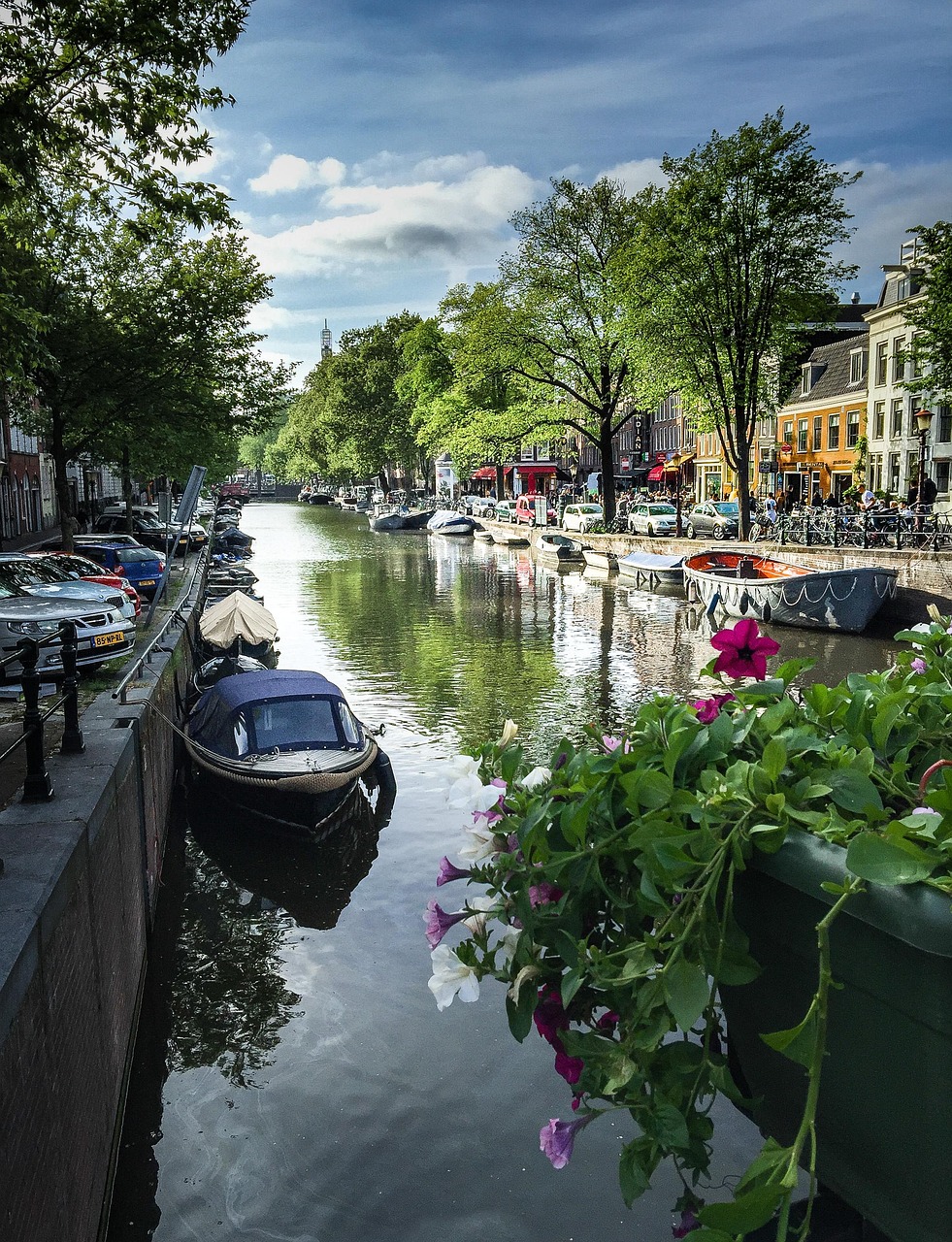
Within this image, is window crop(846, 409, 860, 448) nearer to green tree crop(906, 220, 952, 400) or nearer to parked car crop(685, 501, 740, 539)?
parked car crop(685, 501, 740, 539)

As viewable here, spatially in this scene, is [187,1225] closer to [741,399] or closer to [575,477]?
[741,399]

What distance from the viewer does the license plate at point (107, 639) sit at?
49.4ft

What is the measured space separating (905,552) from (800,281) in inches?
476

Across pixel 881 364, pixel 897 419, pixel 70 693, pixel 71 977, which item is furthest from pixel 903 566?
pixel 71 977

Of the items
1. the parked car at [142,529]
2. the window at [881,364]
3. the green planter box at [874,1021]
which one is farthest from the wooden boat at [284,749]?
the window at [881,364]

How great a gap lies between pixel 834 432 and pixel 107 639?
46777mm

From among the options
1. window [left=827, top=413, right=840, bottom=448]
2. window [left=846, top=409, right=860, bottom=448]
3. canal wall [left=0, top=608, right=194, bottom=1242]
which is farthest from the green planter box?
window [left=827, top=413, right=840, bottom=448]

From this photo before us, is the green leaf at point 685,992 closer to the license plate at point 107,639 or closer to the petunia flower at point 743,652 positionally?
the petunia flower at point 743,652

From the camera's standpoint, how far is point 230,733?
1319 centimetres

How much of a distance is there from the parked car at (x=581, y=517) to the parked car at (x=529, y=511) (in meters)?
3.31

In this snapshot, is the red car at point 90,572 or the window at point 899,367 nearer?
the red car at point 90,572

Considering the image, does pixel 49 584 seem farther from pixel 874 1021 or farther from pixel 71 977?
pixel 874 1021

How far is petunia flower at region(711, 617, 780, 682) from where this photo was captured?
273cm

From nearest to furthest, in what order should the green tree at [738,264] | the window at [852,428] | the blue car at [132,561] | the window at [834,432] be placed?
the blue car at [132,561] < the green tree at [738,264] < the window at [852,428] < the window at [834,432]
